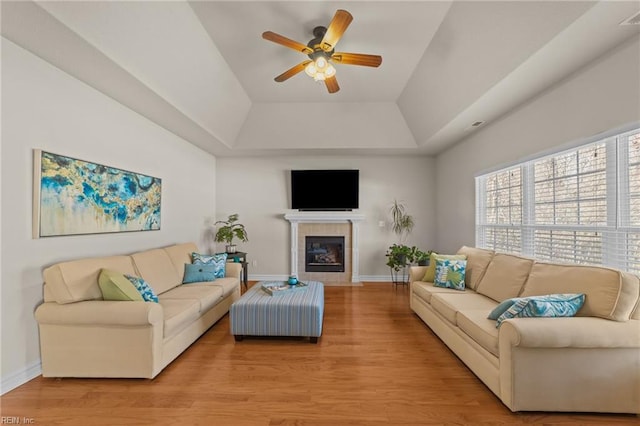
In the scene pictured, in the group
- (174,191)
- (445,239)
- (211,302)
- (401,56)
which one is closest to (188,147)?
(174,191)

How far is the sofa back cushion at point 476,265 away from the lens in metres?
3.29

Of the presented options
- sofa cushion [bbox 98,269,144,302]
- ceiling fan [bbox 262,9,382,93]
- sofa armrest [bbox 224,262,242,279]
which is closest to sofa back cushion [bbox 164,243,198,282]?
sofa armrest [bbox 224,262,242,279]

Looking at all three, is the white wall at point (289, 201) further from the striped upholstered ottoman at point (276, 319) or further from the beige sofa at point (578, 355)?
the beige sofa at point (578, 355)

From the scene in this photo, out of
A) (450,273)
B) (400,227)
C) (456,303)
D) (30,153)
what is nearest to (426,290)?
(450,273)

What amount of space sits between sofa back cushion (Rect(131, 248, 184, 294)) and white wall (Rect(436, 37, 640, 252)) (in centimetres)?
455

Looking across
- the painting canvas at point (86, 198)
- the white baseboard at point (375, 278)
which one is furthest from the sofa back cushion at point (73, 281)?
the white baseboard at point (375, 278)

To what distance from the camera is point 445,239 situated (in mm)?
5301

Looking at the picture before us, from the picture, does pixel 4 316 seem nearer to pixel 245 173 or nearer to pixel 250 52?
pixel 250 52

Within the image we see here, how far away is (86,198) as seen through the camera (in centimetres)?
274

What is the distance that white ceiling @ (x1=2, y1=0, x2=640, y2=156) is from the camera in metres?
2.03

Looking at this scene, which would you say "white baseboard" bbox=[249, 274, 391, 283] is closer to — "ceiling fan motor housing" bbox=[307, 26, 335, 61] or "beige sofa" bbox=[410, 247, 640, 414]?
"beige sofa" bbox=[410, 247, 640, 414]

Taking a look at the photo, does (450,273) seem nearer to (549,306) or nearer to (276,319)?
(549,306)

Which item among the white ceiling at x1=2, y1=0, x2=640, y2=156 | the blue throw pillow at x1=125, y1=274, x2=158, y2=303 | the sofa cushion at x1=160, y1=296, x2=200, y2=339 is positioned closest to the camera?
the white ceiling at x1=2, y1=0, x2=640, y2=156

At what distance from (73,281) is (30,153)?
44.5 inches
